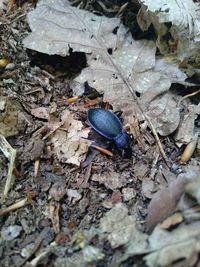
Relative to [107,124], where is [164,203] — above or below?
above

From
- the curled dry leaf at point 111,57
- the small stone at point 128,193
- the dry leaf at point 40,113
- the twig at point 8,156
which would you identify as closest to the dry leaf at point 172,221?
the small stone at point 128,193

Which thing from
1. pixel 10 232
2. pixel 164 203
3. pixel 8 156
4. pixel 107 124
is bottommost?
pixel 10 232

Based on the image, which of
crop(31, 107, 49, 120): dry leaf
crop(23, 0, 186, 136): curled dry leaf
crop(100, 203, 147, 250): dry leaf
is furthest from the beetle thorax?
crop(31, 107, 49, 120): dry leaf

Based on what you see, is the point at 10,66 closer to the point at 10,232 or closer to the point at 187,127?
the point at 10,232

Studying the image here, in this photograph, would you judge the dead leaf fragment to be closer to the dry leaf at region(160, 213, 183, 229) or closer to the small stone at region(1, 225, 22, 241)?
the dry leaf at region(160, 213, 183, 229)

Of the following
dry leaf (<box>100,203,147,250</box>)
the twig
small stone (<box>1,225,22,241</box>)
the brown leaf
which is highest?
the brown leaf

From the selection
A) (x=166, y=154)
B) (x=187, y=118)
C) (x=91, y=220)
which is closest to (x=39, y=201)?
(x=91, y=220)

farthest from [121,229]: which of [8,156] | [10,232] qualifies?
[8,156]
